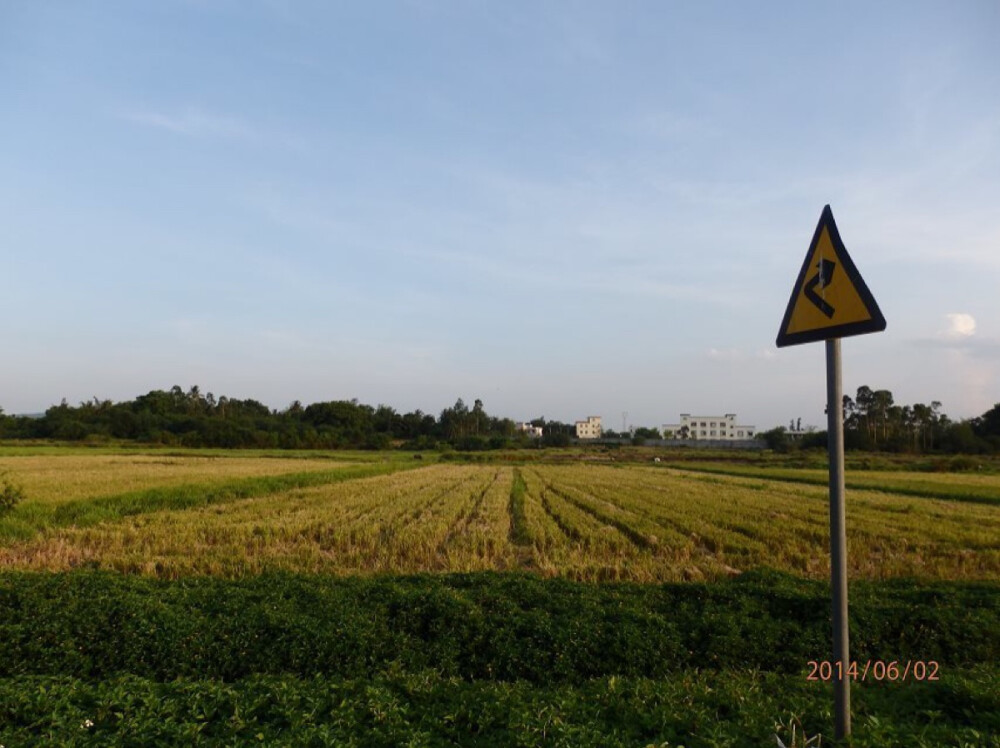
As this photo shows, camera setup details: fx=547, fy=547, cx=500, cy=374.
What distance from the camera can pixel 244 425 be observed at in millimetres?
99812

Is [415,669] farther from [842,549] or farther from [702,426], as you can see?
[702,426]

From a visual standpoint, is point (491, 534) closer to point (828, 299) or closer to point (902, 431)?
point (828, 299)

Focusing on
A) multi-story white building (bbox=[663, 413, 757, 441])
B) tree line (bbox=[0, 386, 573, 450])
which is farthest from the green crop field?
multi-story white building (bbox=[663, 413, 757, 441])

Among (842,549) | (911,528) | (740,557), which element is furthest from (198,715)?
(911,528)

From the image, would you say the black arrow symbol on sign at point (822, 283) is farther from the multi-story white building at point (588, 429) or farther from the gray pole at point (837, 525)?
the multi-story white building at point (588, 429)

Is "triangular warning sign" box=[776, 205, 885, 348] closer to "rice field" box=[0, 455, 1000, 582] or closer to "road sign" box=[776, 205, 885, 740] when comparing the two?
"road sign" box=[776, 205, 885, 740]

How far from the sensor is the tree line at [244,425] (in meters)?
89.4

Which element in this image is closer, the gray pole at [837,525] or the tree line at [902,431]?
the gray pole at [837,525]

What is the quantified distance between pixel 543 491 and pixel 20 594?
23.8 meters

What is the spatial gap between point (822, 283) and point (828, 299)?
126 mm

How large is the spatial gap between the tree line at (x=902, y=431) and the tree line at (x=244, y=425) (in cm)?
4846

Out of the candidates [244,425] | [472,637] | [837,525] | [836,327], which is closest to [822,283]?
[836,327]

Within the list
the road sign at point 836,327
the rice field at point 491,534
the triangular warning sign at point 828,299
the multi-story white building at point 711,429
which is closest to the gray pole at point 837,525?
the road sign at point 836,327

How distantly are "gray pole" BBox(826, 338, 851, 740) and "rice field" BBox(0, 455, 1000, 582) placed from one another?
7048 mm
